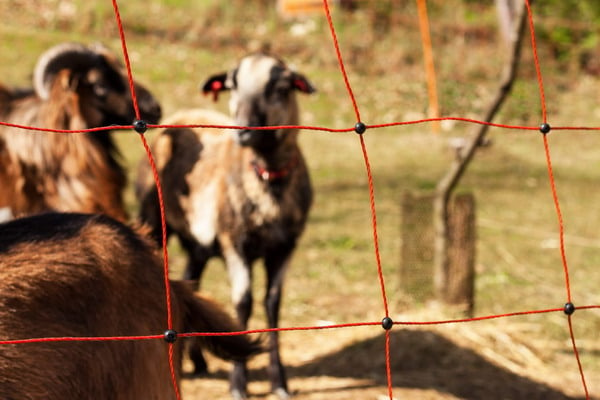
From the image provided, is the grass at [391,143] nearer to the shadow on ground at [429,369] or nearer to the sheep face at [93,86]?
the shadow on ground at [429,369]

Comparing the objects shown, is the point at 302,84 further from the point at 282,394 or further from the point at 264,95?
the point at 282,394

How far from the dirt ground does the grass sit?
248 mm

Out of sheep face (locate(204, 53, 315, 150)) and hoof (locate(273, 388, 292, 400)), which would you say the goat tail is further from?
sheep face (locate(204, 53, 315, 150))

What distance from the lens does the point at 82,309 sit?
2.52 m

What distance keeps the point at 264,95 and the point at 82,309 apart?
2398mm

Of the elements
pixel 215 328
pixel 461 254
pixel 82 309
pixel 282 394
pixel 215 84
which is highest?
pixel 215 84

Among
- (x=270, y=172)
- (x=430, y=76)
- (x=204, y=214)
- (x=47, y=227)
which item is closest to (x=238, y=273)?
(x=204, y=214)

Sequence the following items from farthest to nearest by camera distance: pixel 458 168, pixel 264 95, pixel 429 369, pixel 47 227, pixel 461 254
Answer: pixel 461 254
pixel 458 168
pixel 429 369
pixel 264 95
pixel 47 227

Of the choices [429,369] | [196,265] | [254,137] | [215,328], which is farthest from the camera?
[196,265]

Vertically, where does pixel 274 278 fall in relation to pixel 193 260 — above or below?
below

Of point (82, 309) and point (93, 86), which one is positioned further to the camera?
point (93, 86)

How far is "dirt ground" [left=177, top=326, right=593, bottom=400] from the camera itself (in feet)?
15.7

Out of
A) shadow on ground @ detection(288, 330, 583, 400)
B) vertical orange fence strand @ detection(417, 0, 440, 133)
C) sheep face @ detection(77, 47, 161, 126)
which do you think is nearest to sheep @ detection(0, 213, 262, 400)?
shadow on ground @ detection(288, 330, 583, 400)

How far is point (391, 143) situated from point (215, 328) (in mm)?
11052
